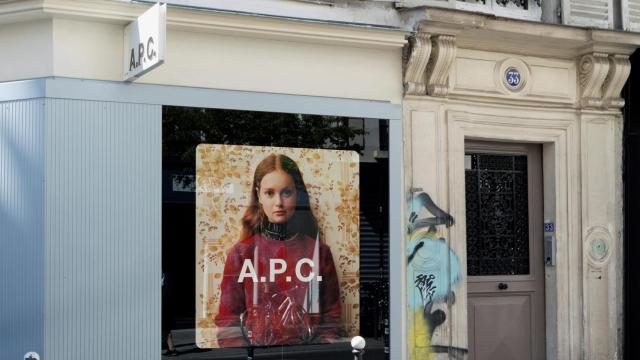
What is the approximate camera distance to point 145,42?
7273mm

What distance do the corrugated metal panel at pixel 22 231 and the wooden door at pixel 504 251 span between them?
4.34 m

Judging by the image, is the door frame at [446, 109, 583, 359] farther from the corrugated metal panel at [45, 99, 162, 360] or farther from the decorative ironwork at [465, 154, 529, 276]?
the corrugated metal panel at [45, 99, 162, 360]

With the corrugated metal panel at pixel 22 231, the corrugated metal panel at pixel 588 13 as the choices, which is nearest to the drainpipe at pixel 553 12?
the corrugated metal panel at pixel 588 13

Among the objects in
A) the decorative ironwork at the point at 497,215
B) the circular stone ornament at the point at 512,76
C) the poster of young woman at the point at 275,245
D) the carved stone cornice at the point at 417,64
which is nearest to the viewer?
the poster of young woman at the point at 275,245

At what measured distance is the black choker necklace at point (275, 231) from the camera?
27.8 feet

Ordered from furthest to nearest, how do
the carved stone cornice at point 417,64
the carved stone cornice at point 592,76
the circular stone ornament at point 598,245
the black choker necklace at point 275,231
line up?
the circular stone ornament at point 598,245 < the carved stone cornice at point 592,76 < the carved stone cornice at point 417,64 < the black choker necklace at point 275,231

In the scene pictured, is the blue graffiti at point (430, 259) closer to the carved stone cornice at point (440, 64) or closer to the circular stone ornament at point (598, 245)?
the carved stone cornice at point (440, 64)

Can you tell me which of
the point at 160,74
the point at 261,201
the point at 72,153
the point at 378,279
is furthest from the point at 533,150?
the point at 72,153

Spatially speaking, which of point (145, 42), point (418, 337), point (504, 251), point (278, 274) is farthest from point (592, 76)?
point (145, 42)

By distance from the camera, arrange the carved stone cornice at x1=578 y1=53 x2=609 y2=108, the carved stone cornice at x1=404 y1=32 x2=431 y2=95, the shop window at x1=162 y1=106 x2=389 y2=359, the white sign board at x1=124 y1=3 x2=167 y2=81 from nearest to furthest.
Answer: the white sign board at x1=124 y1=3 x2=167 y2=81, the shop window at x1=162 y1=106 x2=389 y2=359, the carved stone cornice at x1=404 y1=32 x2=431 y2=95, the carved stone cornice at x1=578 y1=53 x2=609 y2=108

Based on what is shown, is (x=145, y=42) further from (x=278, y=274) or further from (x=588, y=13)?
(x=588, y=13)

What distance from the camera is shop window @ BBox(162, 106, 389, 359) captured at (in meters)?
8.05

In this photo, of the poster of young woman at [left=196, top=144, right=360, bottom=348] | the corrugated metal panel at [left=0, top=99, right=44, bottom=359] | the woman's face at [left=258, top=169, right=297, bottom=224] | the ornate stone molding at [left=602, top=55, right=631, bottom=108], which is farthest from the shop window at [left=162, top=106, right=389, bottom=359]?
the ornate stone molding at [left=602, top=55, right=631, bottom=108]

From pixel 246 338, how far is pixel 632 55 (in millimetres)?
5130
